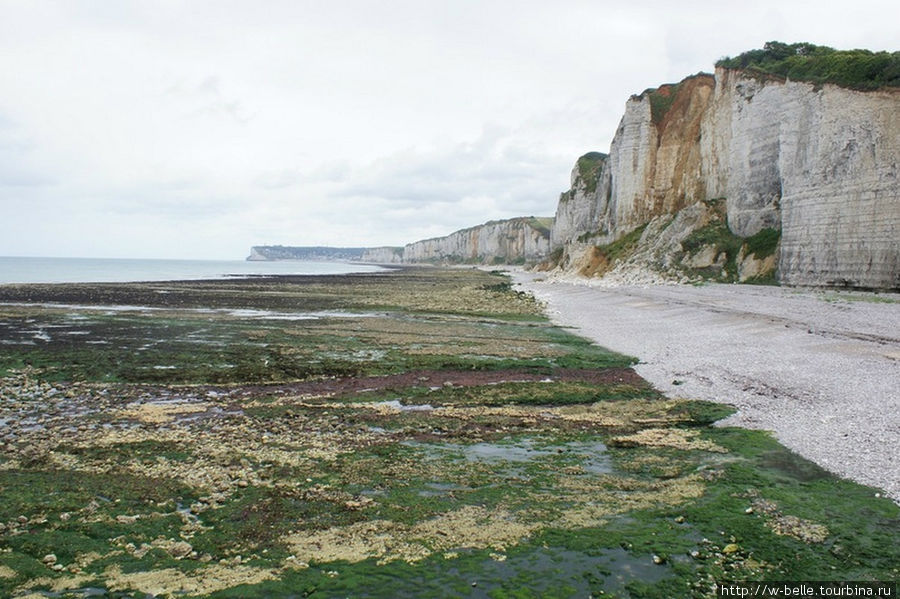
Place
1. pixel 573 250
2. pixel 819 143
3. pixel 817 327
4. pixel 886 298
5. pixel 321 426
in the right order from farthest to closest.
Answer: pixel 573 250
pixel 819 143
pixel 886 298
pixel 817 327
pixel 321 426

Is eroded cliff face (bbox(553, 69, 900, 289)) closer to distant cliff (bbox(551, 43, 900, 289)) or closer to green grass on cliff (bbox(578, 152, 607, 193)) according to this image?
distant cliff (bbox(551, 43, 900, 289))

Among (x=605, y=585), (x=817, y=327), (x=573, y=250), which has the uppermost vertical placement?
(x=573, y=250)

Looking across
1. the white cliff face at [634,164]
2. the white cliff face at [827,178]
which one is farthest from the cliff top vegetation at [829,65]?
the white cliff face at [634,164]

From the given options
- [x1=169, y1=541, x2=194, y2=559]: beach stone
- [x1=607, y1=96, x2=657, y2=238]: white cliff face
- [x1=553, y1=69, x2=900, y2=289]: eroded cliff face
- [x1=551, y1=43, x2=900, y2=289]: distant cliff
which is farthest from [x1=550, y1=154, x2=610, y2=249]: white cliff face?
[x1=169, y1=541, x2=194, y2=559]: beach stone

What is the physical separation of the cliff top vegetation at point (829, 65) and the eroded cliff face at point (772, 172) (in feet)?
2.06

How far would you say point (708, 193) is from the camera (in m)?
55.4

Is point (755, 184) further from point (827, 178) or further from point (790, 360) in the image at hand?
point (790, 360)

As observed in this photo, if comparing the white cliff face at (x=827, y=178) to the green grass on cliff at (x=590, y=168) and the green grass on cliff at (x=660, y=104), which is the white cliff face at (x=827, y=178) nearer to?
the green grass on cliff at (x=660, y=104)

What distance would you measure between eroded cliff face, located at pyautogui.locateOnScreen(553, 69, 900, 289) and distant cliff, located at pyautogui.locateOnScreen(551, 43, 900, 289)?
0.08m

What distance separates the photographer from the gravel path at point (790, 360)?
382 inches

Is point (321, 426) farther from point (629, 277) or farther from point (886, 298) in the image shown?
point (629, 277)

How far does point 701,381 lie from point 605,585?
400 inches

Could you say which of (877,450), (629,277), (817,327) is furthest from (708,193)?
(877,450)

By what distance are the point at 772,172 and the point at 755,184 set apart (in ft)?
5.47
